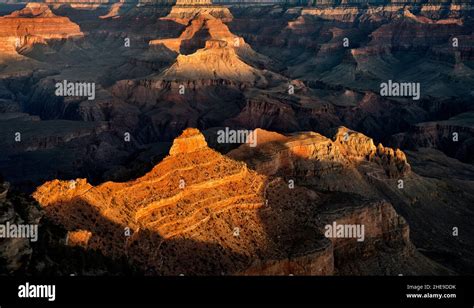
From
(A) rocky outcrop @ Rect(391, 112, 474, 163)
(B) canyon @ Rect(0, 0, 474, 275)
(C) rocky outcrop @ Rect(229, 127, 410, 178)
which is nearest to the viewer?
(B) canyon @ Rect(0, 0, 474, 275)

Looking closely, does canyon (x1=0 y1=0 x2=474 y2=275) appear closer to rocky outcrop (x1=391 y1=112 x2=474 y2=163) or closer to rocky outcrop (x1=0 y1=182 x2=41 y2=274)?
rocky outcrop (x1=0 y1=182 x2=41 y2=274)

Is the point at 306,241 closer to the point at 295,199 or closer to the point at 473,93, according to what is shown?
the point at 295,199

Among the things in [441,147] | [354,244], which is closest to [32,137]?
[441,147]

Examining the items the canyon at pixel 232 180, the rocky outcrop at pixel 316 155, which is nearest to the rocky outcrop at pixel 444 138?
the canyon at pixel 232 180

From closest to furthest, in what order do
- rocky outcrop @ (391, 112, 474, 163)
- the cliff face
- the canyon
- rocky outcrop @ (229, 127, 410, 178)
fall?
the cliff face
the canyon
rocky outcrop @ (229, 127, 410, 178)
rocky outcrop @ (391, 112, 474, 163)

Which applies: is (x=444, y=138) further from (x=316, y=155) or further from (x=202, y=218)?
(x=202, y=218)

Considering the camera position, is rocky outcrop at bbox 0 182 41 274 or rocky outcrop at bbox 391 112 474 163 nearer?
rocky outcrop at bbox 0 182 41 274

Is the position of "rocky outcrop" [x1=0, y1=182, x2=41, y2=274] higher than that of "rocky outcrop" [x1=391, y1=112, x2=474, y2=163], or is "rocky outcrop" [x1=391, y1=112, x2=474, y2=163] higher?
"rocky outcrop" [x1=0, y1=182, x2=41, y2=274]

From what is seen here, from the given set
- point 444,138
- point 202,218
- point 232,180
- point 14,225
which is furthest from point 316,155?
point 444,138

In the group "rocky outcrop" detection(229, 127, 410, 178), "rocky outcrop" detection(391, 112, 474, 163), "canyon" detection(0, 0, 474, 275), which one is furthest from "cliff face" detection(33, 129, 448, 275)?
"rocky outcrop" detection(391, 112, 474, 163)

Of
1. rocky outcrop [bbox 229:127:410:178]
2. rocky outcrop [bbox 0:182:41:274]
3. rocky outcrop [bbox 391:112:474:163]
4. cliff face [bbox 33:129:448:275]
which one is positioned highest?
rocky outcrop [bbox 0:182:41:274]

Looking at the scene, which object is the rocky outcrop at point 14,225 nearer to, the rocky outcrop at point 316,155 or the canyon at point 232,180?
the canyon at point 232,180
